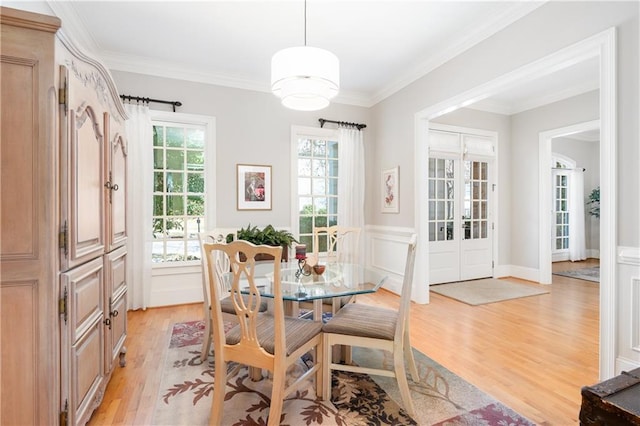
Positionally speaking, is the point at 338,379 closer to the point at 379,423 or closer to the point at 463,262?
the point at 379,423

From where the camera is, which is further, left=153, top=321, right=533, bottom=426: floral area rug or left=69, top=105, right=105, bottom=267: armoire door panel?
left=153, top=321, right=533, bottom=426: floral area rug

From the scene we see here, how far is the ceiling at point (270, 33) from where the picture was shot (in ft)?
9.21

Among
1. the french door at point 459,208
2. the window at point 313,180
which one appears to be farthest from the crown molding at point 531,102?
the window at point 313,180

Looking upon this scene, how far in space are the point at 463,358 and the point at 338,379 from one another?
1.10 metres

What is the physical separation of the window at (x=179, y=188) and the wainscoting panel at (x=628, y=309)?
13.5 ft

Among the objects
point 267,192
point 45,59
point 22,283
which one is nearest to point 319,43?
point 267,192

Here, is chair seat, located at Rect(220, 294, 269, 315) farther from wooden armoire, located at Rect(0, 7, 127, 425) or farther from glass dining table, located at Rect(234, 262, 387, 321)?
wooden armoire, located at Rect(0, 7, 127, 425)

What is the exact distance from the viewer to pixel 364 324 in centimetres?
197

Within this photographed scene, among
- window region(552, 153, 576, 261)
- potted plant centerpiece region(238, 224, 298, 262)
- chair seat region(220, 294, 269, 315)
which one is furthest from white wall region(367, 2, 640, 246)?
window region(552, 153, 576, 261)

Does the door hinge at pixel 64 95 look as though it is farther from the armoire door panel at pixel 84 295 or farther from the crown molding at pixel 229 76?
the crown molding at pixel 229 76

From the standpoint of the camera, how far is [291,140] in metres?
4.60

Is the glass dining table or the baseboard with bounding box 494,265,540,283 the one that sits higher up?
the glass dining table

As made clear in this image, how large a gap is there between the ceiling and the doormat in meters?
3.04

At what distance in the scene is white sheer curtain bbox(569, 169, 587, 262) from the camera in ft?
23.2
